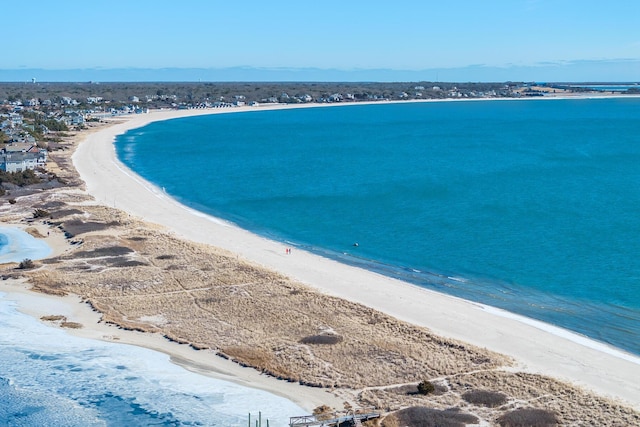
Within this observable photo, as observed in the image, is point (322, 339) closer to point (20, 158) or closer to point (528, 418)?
point (528, 418)

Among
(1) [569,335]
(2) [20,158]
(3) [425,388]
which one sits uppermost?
(2) [20,158]

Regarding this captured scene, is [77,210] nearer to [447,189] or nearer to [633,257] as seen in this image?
[447,189]

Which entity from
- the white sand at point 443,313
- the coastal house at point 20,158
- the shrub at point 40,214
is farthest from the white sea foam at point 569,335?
the coastal house at point 20,158

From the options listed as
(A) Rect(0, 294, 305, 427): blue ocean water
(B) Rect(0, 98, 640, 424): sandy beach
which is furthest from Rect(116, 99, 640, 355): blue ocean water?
(A) Rect(0, 294, 305, 427): blue ocean water

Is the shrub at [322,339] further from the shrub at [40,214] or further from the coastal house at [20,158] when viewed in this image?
the coastal house at [20,158]

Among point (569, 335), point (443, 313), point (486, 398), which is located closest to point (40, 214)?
point (443, 313)

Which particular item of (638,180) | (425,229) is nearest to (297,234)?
(425,229)
